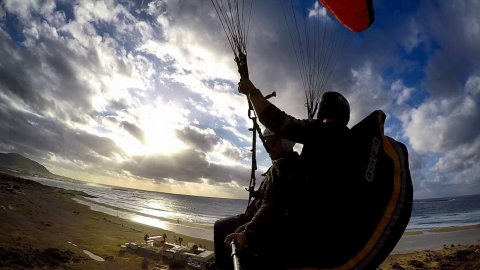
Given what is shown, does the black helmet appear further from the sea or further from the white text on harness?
the sea

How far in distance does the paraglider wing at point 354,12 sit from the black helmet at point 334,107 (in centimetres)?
197

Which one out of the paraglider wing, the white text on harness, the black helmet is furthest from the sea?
→ the white text on harness

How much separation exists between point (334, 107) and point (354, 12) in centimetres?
236

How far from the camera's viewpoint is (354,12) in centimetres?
396

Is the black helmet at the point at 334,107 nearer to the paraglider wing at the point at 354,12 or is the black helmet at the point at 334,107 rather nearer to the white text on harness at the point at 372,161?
the white text on harness at the point at 372,161

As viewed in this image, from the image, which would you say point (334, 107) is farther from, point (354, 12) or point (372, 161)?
point (354, 12)

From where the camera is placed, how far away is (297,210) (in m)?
2.14

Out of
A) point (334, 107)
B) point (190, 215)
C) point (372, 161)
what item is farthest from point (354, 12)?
point (190, 215)

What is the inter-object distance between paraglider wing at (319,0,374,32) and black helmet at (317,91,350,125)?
197 centimetres

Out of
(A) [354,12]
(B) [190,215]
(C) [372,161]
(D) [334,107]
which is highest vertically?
(A) [354,12]

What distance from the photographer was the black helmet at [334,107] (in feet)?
7.59

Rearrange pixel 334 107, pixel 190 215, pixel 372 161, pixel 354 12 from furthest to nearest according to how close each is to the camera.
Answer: pixel 190 215
pixel 354 12
pixel 334 107
pixel 372 161

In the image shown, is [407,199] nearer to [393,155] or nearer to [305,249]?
[393,155]

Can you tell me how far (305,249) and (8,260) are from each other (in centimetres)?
1511
